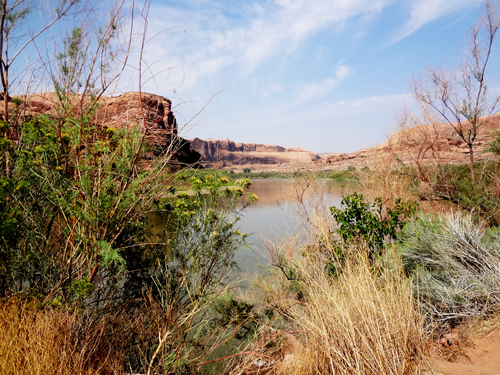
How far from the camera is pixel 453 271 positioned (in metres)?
3.25

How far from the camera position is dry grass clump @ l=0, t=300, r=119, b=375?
4.74 feet

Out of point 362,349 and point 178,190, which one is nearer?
point 362,349

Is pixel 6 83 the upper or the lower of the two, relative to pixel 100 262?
upper

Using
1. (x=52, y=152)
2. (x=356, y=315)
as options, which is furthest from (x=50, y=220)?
(x=356, y=315)

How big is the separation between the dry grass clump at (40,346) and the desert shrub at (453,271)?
9.27 feet

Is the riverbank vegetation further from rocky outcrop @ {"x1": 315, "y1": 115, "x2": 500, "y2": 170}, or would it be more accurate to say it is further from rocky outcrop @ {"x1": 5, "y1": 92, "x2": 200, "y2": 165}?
rocky outcrop @ {"x1": 315, "y1": 115, "x2": 500, "y2": 170}

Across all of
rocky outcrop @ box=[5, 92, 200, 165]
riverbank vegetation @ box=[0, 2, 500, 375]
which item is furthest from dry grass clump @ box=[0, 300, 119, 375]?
rocky outcrop @ box=[5, 92, 200, 165]

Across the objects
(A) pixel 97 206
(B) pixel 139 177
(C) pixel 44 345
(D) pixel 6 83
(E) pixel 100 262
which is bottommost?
(C) pixel 44 345

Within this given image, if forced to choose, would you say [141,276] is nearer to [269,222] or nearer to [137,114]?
[137,114]

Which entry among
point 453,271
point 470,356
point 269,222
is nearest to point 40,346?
point 470,356

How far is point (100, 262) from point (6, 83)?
199 centimetres

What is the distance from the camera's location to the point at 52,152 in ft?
8.07

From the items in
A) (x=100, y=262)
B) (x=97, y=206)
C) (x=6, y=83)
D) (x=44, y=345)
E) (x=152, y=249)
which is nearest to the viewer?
(x=44, y=345)

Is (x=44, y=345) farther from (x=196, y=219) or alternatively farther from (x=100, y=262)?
(x=196, y=219)
